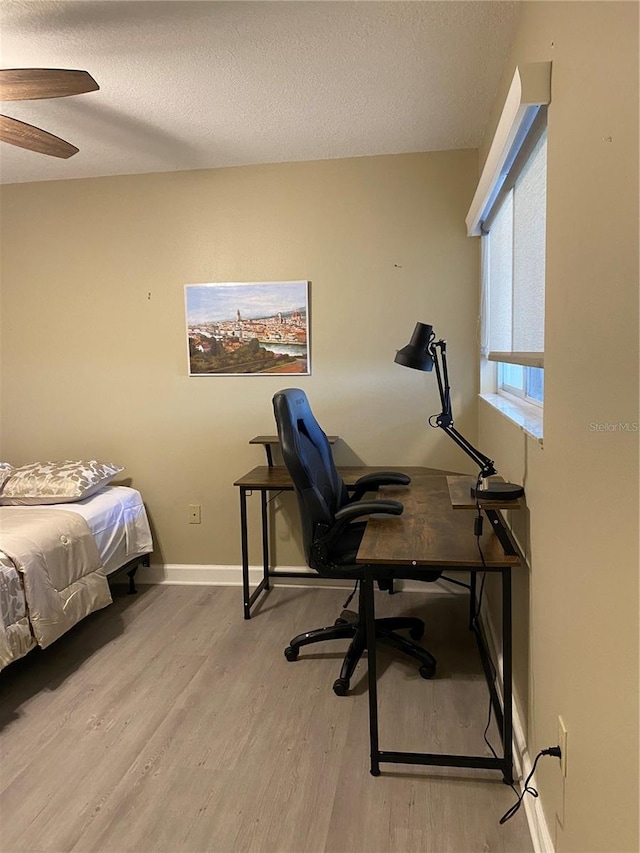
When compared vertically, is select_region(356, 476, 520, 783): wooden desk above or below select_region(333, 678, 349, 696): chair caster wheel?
above

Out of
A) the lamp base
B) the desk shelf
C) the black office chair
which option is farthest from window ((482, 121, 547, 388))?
the desk shelf

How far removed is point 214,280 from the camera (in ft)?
11.0

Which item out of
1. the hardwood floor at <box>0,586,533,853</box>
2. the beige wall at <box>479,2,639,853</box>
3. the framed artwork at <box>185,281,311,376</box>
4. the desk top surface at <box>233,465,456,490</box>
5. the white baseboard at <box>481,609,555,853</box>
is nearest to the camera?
the beige wall at <box>479,2,639,853</box>

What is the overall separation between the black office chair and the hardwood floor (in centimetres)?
10

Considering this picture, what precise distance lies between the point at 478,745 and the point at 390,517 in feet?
2.78

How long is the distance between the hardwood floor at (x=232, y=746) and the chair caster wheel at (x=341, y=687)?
38 mm

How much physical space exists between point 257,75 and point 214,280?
1.30 meters

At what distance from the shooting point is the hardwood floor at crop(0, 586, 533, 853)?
1.64 metres

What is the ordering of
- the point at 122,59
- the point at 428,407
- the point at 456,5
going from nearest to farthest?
the point at 456,5
the point at 122,59
the point at 428,407

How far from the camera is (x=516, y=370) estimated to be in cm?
254

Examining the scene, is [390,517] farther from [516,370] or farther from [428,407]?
[428,407]

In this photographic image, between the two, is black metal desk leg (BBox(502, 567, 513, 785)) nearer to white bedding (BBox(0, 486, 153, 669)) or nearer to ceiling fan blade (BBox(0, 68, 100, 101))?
Answer: white bedding (BBox(0, 486, 153, 669))

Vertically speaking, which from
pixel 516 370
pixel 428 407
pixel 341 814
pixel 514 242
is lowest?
pixel 341 814

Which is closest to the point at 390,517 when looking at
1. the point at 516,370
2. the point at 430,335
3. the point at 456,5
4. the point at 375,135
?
the point at 430,335
